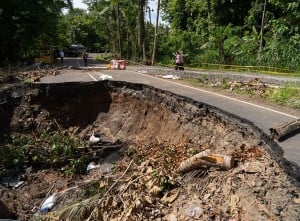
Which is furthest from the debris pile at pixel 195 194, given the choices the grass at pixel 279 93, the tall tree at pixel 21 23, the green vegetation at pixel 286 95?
the tall tree at pixel 21 23

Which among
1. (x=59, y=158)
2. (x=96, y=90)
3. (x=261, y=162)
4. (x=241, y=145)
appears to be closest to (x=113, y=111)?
(x=96, y=90)

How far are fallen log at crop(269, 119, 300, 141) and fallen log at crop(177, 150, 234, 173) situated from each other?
192 cm

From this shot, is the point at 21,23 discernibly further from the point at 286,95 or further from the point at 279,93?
the point at 286,95

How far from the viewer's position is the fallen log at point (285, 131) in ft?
33.5

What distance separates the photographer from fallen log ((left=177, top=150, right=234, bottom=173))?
28.4 ft

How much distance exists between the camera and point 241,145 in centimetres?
1017

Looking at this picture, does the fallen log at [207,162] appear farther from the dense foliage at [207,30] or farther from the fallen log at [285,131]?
the dense foliage at [207,30]

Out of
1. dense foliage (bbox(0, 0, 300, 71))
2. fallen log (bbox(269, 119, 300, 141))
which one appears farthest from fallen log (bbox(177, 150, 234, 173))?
dense foliage (bbox(0, 0, 300, 71))

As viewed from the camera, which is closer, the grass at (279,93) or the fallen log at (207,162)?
the fallen log at (207,162)

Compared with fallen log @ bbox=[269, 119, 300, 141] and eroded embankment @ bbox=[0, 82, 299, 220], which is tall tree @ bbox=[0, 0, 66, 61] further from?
fallen log @ bbox=[269, 119, 300, 141]

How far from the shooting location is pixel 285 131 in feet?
34.2

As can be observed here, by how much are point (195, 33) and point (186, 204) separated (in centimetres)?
3839

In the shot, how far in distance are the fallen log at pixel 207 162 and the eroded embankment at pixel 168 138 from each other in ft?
0.62

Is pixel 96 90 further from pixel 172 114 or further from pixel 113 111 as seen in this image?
pixel 172 114
